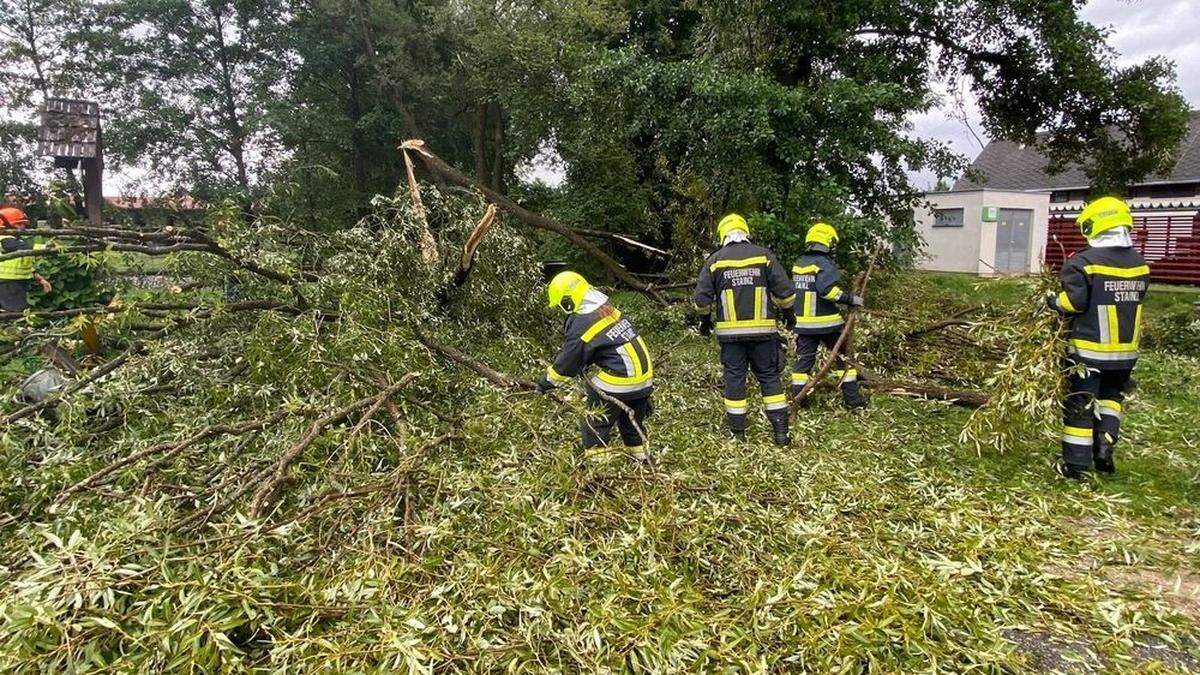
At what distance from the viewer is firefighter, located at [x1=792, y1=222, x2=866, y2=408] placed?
522 cm

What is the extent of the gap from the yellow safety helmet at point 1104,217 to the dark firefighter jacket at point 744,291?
1.73m

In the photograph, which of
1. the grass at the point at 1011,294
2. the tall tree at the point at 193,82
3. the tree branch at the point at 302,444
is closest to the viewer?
the tree branch at the point at 302,444

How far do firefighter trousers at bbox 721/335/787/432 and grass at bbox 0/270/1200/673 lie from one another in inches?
26.9

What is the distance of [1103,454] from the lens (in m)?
3.87

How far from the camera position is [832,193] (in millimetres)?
6863

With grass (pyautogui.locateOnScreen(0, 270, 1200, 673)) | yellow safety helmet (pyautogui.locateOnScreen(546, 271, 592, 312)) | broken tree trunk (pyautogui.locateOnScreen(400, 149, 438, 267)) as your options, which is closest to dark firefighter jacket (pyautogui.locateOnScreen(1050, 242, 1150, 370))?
grass (pyautogui.locateOnScreen(0, 270, 1200, 673))

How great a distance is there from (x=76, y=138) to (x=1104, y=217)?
974cm

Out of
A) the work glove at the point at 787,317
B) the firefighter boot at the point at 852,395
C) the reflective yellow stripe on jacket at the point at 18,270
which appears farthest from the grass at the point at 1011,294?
the reflective yellow stripe on jacket at the point at 18,270

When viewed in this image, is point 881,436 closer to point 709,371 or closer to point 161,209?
point 709,371

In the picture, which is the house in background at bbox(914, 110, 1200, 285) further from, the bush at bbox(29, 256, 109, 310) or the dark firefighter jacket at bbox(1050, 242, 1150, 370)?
the bush at bbox(29, 256, 109, 310)

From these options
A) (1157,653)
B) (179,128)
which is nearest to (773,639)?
(1157,653)

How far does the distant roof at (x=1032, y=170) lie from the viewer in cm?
1673

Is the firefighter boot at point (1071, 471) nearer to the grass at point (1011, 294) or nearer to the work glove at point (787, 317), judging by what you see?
the work glove at point (787, 317)

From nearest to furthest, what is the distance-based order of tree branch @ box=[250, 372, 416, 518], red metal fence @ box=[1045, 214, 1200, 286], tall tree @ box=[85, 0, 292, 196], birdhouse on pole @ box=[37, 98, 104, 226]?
tree branch @ box=[250, 372, 416, 518] → birdhouse on pole @ box=[37, 98, 104, 226] → red metal fence @ box=[1045, 214, 1200, 286] → tall tree @ box=[85, 0, 292, 196]
